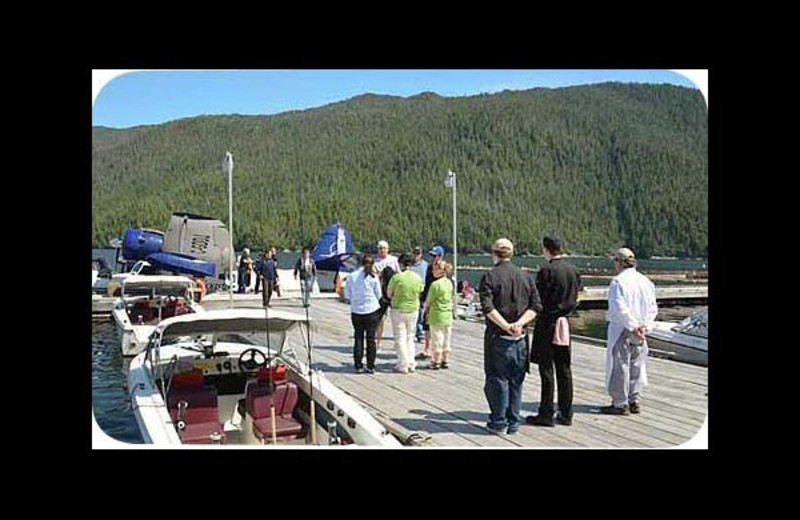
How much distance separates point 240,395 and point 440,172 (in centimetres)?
12121

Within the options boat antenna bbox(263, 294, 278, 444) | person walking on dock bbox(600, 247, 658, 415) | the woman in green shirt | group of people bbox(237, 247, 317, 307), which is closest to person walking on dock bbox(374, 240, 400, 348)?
the woman in green shirt

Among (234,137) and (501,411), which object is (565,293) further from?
(234,137)

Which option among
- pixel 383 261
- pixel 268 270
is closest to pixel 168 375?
pixel 383 261

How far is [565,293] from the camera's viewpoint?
18.1ft

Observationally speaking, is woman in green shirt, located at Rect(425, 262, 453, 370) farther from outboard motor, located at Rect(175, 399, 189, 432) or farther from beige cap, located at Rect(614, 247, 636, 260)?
outboard motor, located at Rect(175, 399, 189, 432)

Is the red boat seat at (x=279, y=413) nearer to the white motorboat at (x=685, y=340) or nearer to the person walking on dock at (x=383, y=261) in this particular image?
the person walking on dock at (x=383, y=261)

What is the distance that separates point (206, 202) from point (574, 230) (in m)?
48.3

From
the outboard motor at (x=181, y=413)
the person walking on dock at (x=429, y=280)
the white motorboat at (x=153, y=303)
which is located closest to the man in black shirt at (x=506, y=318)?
the outboard motor at (x=181, y=413)

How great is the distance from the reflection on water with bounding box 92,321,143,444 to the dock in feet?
7.34

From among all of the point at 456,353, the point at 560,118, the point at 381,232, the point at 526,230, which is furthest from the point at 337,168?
the point at 456,353

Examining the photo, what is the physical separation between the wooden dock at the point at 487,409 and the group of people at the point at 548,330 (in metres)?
0.22

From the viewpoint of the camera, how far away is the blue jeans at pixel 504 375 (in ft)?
17.5

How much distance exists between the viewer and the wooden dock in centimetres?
549
